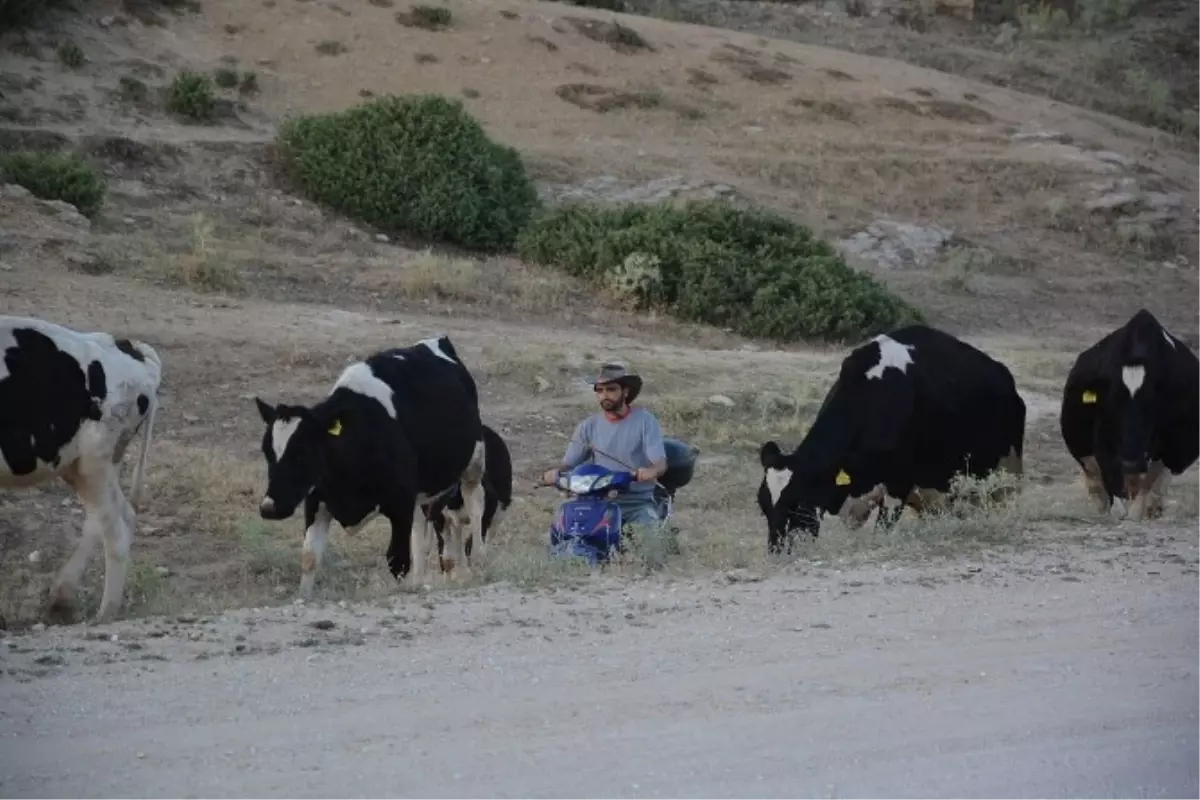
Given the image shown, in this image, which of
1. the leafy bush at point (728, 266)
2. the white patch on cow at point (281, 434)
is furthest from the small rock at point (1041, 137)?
the white patch on cow at point (281, 434)

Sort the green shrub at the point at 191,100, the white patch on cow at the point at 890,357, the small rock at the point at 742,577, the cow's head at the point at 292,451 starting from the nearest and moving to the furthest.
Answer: the small rock at the point at 742,577
the cow's head at the point at 292,451
the white patch on cow at the point at 890,357
the green shrub at the point at 191,100

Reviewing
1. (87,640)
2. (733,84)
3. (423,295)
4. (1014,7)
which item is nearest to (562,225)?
(423,295)

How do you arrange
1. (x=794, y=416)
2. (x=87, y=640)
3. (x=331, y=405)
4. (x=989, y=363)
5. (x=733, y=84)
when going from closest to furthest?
(x=87, y=640)
(x=331, y=405)
(x=989, y=363)
(x=794, y=416)
(x=733, y=84)

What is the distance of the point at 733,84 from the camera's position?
133ft

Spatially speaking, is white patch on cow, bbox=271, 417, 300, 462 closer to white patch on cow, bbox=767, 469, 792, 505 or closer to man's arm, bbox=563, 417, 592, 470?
man's arm, bbox=563, 417, 592, 470

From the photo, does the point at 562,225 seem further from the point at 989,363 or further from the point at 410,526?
the point at 410,526

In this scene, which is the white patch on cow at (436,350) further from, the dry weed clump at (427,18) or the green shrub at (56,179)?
the dry weed clump at (427,18)

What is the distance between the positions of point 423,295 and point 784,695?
1782cm

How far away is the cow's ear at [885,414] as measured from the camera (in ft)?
44.7

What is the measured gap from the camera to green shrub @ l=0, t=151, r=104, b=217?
26266mm

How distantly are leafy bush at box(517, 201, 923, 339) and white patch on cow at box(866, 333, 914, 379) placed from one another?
11.7 metres

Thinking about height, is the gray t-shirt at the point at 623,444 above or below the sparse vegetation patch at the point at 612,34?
below

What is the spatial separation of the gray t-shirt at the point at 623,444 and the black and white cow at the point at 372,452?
0.93m

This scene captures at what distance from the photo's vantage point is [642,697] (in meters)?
7.73
